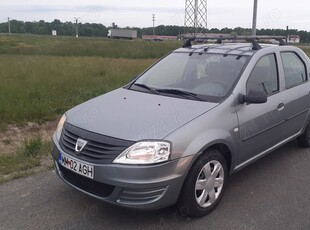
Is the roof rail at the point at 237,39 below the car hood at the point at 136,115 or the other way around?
the other way around

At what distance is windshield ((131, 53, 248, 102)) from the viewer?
12.3 feet

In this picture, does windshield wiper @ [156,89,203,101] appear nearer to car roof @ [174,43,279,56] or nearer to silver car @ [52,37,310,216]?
silver car @ [52,37,310,216]

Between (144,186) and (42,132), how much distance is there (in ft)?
12.8

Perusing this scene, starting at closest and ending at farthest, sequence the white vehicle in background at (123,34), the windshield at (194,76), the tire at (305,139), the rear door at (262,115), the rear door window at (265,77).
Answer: the rear door at (262,115) < the windshield at (194,76) < the rear door window at (265,77) < the tire at (305,139) < the white vehicle in background at (123,34)

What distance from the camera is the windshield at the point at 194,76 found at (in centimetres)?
374

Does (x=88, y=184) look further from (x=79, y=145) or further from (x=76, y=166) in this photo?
(x=79, y=145)

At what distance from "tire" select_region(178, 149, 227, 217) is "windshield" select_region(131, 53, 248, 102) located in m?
0.65

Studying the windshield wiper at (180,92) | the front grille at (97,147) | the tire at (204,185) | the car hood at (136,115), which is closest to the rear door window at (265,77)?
the windshield wiper at (180,92)

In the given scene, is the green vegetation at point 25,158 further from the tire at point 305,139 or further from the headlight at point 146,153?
the tire at point 305,139

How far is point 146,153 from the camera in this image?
113 inches

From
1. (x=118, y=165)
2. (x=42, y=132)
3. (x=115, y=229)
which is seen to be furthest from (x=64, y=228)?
(x=42, y=132)

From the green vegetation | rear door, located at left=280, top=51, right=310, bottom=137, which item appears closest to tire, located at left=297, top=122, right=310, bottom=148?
rear door, located at left=280, top=51, right=310, bottom=137

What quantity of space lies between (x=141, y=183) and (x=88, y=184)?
0.56 m

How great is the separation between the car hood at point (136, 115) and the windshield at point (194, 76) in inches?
8.6
